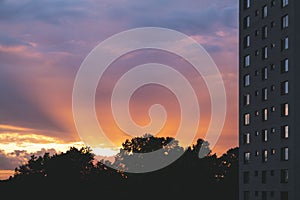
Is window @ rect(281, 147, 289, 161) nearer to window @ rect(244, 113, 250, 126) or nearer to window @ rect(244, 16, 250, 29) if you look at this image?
window @ rect(244, 113, 250, 126)

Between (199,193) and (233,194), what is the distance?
695cm

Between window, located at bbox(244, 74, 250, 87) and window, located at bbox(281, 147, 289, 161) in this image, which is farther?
window, located at bbox(244, 74, 250, 87)

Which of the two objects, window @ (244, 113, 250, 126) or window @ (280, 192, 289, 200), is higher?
window @ (244, 113, 250, 126)

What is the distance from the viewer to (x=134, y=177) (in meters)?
132

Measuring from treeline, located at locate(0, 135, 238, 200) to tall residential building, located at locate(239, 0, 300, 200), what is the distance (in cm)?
3582

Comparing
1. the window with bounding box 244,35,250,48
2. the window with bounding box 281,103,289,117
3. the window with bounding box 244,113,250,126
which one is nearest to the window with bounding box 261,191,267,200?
the window with bounding box 281,103,289,117

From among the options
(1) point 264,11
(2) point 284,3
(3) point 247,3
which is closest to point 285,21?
(2) point 284,3

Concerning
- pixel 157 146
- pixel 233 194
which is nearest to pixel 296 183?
pixel 233 194

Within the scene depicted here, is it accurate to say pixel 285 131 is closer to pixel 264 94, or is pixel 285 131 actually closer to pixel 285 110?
pixel 285 110

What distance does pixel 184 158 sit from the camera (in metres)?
134

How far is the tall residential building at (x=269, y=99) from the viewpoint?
81.8 m

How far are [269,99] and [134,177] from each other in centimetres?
5160

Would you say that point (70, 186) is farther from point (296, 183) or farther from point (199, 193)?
point (296, 183)

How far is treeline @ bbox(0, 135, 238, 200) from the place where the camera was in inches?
5098
